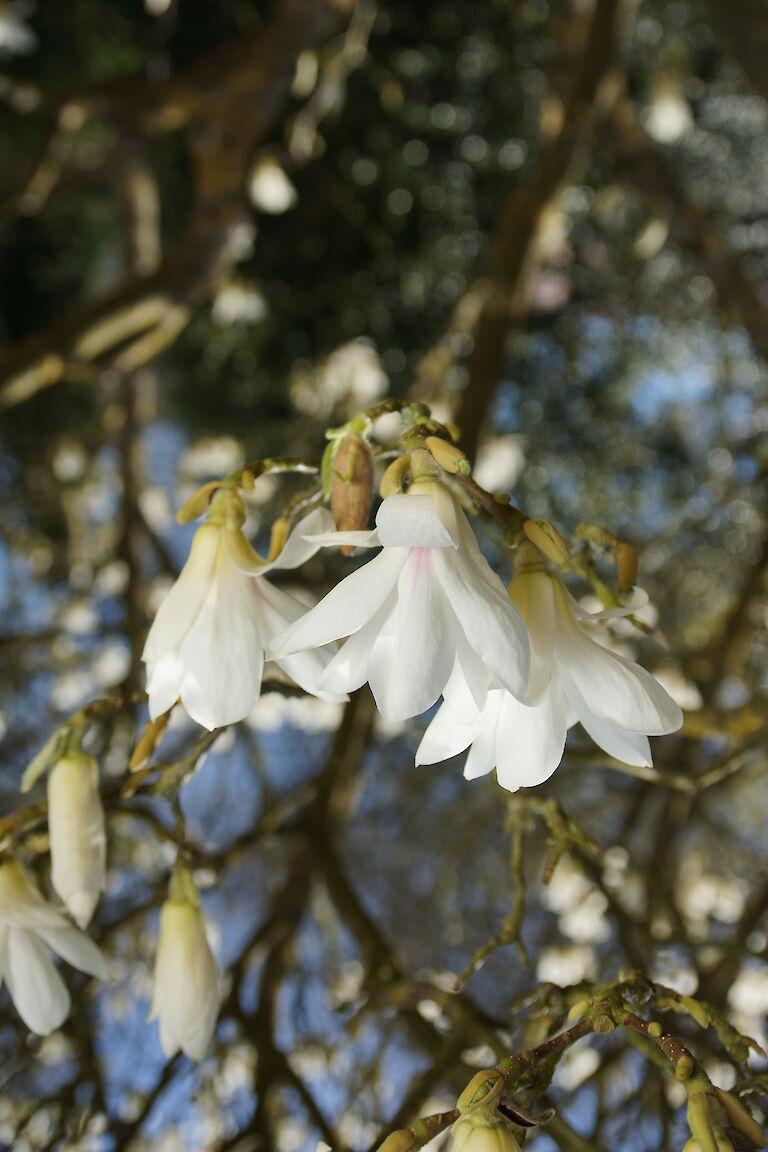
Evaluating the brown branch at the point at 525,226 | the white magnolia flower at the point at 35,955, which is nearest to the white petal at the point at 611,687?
the white magnolia flower at the point at 35,955

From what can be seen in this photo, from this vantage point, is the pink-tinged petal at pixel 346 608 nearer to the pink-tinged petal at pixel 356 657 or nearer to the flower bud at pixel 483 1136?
the pink-tinged petal at pixel 356 657

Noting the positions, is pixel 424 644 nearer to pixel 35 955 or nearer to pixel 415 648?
pixel 415 648

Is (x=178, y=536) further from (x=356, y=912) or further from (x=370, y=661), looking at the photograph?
(x=370, y=661)

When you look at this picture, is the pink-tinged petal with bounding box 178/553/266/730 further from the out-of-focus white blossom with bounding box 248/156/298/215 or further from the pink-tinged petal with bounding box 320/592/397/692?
the out-of-focus white blossom with bounding box 248/156/298/215

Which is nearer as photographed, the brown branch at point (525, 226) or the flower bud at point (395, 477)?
the flower bud at point (395, 477)

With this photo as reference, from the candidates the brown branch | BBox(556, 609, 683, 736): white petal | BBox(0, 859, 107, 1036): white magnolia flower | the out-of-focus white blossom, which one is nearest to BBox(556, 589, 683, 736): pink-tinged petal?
BBox(556, 609, 683, 736): white petal

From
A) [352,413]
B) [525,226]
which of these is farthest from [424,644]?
[352,413]

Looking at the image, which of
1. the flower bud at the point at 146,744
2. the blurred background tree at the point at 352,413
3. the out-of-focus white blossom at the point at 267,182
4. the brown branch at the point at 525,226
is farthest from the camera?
the out-of-focus white blossom at the point at 267,182

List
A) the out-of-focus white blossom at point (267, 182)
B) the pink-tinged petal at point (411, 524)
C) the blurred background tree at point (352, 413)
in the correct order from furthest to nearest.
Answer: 1. the out-of-focus white blossom at point (267, 182)
2. the blurred background tree at point (352, 413)
3. the pink-tinged petal at point (411, 524)
